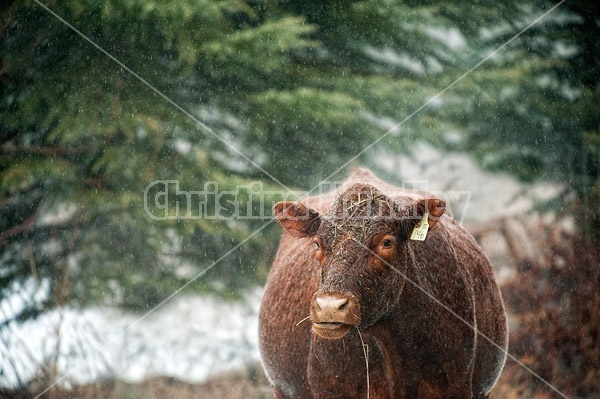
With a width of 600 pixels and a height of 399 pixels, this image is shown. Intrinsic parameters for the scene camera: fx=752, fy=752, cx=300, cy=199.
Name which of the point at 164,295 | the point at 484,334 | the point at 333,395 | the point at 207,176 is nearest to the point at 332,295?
the point at 333,395

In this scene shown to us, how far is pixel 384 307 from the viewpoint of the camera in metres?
4.71

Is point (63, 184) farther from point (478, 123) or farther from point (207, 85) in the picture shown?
point (478, 123)

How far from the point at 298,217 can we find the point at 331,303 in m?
0.90

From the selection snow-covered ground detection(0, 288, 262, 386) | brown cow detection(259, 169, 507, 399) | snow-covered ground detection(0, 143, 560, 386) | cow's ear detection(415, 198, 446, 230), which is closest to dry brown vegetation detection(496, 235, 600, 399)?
snow-covered ground detection(0, 143, 560, 386)

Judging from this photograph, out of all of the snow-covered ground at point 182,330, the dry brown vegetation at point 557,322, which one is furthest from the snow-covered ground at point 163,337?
the dry brown vegetation at point 557,322

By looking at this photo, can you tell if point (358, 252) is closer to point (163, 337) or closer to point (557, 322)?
point (557, 322)

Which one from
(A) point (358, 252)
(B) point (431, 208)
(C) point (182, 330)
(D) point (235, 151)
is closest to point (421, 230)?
(B) point (431, 208)

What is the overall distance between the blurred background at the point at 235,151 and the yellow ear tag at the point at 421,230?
6.21m

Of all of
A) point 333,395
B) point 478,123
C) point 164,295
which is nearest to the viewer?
point 333,395

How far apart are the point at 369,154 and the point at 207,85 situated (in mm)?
2901

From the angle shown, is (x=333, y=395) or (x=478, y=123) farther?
(x=478, y=123)

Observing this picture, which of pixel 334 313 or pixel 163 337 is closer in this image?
pixel 334 313

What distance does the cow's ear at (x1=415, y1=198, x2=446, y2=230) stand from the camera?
4.81 m

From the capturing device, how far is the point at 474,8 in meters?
12.5
